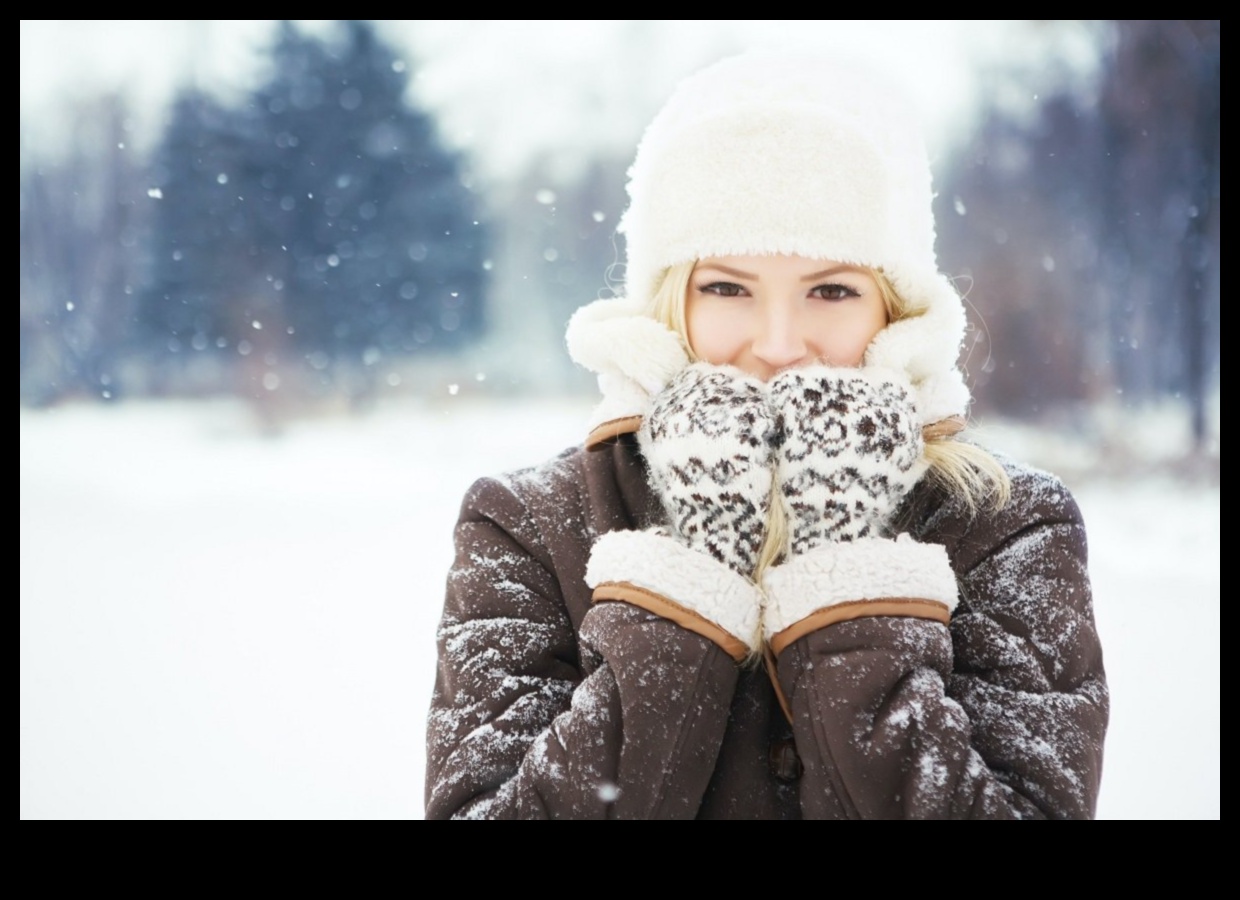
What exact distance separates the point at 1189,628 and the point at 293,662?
13.4 feet

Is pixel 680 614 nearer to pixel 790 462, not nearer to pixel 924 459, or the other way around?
pixel 790 462

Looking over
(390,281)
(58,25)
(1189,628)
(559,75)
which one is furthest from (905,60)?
(58,25)

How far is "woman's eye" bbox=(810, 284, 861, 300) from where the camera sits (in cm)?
149

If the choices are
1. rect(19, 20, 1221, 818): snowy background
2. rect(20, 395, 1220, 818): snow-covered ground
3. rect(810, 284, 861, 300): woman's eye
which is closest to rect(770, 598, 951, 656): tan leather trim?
rect(810, 284, 861, 300): woman's eye

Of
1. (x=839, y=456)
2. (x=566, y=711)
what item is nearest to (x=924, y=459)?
(x=839, y=456)

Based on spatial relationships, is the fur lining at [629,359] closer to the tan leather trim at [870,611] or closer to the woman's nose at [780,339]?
the woman's nose at [780,339]

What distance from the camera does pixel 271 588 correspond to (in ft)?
17.1

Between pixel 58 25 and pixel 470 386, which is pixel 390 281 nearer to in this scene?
pixel 470 386

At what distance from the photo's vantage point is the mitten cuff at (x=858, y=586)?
1193mm

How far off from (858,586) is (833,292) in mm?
523

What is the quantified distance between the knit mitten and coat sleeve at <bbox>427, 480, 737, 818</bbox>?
15cm

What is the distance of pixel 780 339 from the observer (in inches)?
55.6

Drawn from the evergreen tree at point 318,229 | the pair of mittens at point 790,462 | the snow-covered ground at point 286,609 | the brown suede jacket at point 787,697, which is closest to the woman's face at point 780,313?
the pair of mittens at point 790,462

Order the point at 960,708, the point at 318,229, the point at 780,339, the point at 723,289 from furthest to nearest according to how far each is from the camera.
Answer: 1. the point at 318,229
2. the point at 723,289
3. the point at 780,339
4. the point at 960,708
